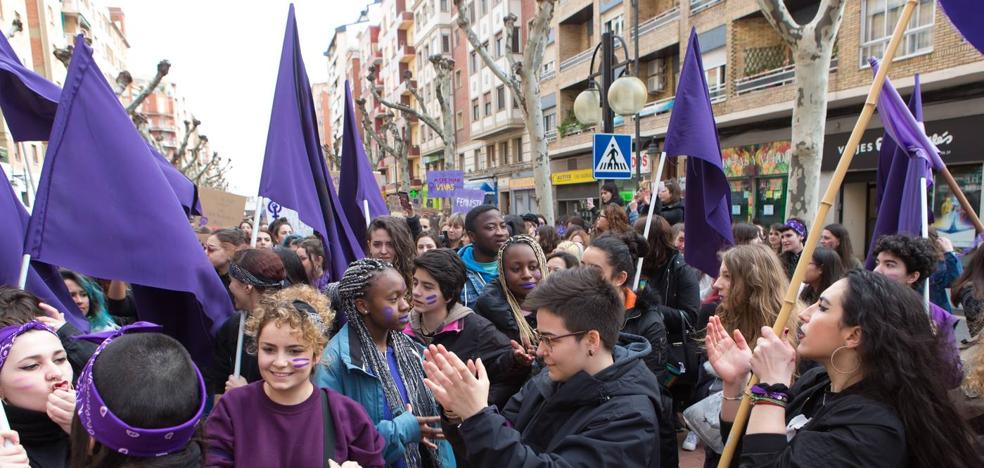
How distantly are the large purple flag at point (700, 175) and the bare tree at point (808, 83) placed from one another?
12.0ft

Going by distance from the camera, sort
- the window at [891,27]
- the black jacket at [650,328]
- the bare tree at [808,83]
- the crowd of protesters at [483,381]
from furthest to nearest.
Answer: the window at [891,27] < the bare tree at [808,83] < the black jacket at [650,328] < the crowd of protesters at [483,381]

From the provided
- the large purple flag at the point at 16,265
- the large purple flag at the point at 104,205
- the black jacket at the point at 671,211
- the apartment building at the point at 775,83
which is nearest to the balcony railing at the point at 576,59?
the apartment building at the point at 775,83

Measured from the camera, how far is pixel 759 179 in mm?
18406

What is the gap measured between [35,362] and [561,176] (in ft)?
94.5

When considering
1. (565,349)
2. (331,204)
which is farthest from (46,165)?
(565,349)

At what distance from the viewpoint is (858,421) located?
1752mm

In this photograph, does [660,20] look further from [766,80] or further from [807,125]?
[807,125]

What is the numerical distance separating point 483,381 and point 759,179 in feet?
60.8

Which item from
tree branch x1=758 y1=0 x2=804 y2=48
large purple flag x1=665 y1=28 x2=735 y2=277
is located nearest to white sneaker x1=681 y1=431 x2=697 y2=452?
large purple flag x1=665 y1=28 x2=735 y2=277

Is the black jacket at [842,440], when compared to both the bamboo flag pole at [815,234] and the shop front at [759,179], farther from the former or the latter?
the shop front at [759,179]

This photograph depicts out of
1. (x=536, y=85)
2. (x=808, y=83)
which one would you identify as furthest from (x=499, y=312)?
(x=536, y=85)

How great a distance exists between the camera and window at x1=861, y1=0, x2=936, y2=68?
1309 cm

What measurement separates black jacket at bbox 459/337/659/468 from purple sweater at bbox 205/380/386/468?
566 mm

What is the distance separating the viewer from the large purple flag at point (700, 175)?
16.1ft
